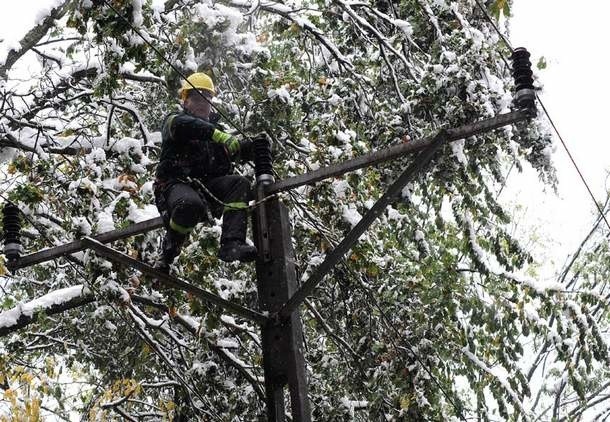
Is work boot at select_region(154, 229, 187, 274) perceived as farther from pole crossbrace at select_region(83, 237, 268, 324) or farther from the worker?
pole crossbrace at select_region(83, 237, 268, 324)

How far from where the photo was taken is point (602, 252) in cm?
1598

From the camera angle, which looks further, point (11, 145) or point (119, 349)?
point (119, 349)

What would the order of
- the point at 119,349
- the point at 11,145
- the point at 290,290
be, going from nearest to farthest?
the point at 290,290 < the point at 11,145 < the point at 119,349

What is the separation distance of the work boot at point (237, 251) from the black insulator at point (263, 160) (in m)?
0.37

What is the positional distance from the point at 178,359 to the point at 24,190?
8.01 feet

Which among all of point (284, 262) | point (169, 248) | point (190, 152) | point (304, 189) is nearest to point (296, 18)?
point (304, 189)

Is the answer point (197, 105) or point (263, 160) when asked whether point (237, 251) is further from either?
point (197, 105)

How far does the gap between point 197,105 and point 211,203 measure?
2.24 ft

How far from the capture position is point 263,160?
4566 millimetres

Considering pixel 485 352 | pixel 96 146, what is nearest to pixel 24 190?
pixel 96 146

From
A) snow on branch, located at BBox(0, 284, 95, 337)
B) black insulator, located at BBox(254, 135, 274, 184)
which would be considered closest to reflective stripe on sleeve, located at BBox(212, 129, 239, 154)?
black insulator, located at BBox(254, 135, 274, 184)

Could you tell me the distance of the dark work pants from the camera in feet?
14.8

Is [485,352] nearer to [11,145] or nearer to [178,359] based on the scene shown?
[178,359]

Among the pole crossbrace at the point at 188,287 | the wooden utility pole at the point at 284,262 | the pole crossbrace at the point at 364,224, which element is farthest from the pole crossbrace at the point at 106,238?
the pole crossbrace at the point at 364,224
